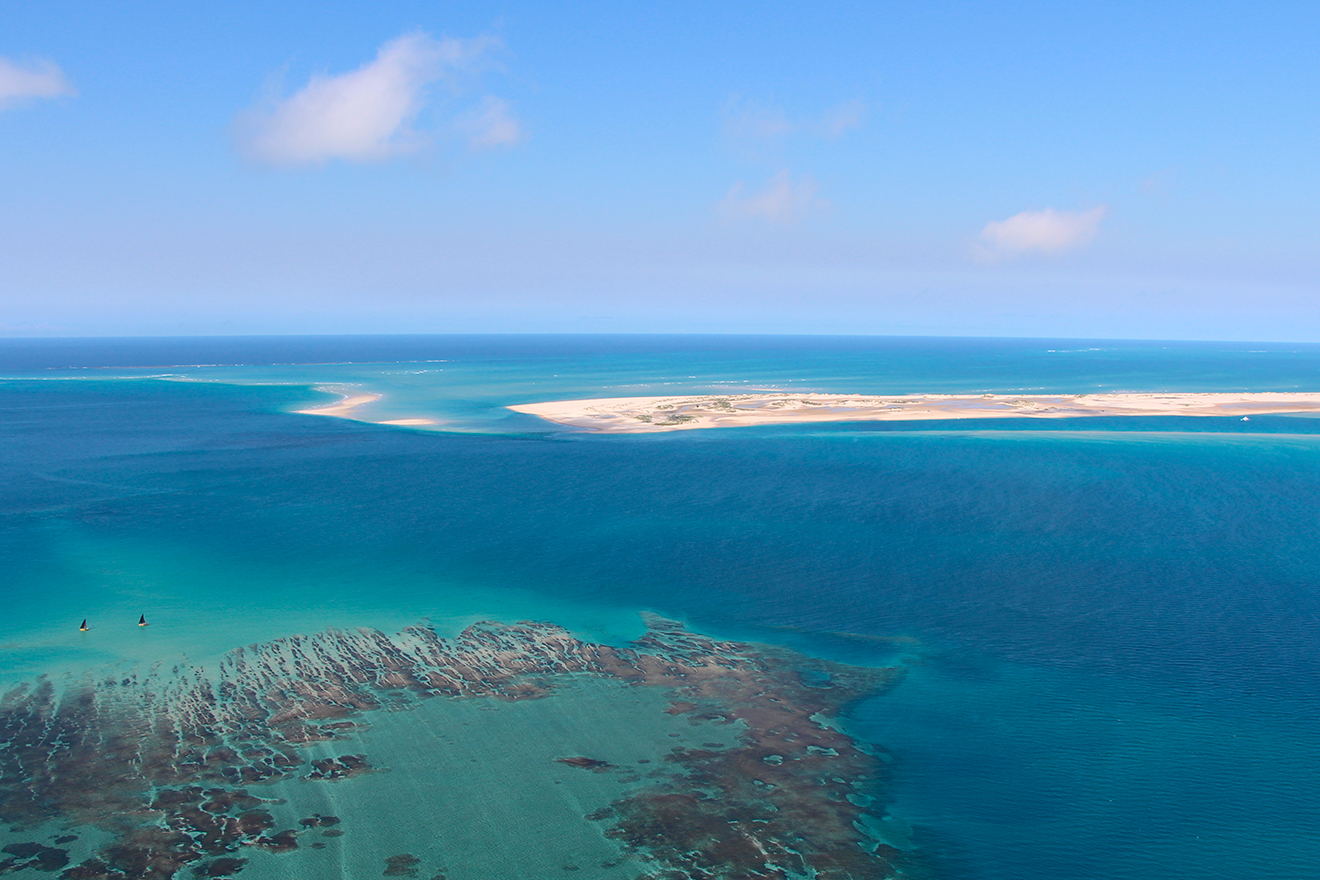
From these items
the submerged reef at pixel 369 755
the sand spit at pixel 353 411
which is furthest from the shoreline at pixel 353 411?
the submerged reef at pixel 369 755

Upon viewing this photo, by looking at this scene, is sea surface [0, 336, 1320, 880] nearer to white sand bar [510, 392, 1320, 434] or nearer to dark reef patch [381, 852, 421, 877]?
dark reef patch [381, 852, 421, 877]

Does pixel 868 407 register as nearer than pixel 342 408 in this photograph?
Yes

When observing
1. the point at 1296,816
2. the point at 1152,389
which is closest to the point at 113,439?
the point at 1296,816

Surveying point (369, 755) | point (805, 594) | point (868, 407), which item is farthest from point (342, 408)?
point (369, 755)

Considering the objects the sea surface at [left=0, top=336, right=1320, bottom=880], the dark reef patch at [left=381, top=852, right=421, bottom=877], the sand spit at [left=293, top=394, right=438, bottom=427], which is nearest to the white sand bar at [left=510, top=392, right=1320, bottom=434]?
the sea surface at [left=0, top=336, right=1320, bottom=880]

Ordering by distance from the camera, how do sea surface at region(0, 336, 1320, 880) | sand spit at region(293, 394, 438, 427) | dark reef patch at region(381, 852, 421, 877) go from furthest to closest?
sand spit at region(293, 394, 438, 427)
sea surface at region(0, 336, 1320, 880)
dark reef patch at region(381, 852, 421, 877)

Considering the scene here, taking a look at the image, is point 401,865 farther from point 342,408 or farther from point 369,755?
point 342,408

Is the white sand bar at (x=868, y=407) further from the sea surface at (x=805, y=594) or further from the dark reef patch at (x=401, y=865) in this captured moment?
the dark reef patch at (x=401, y=865)
